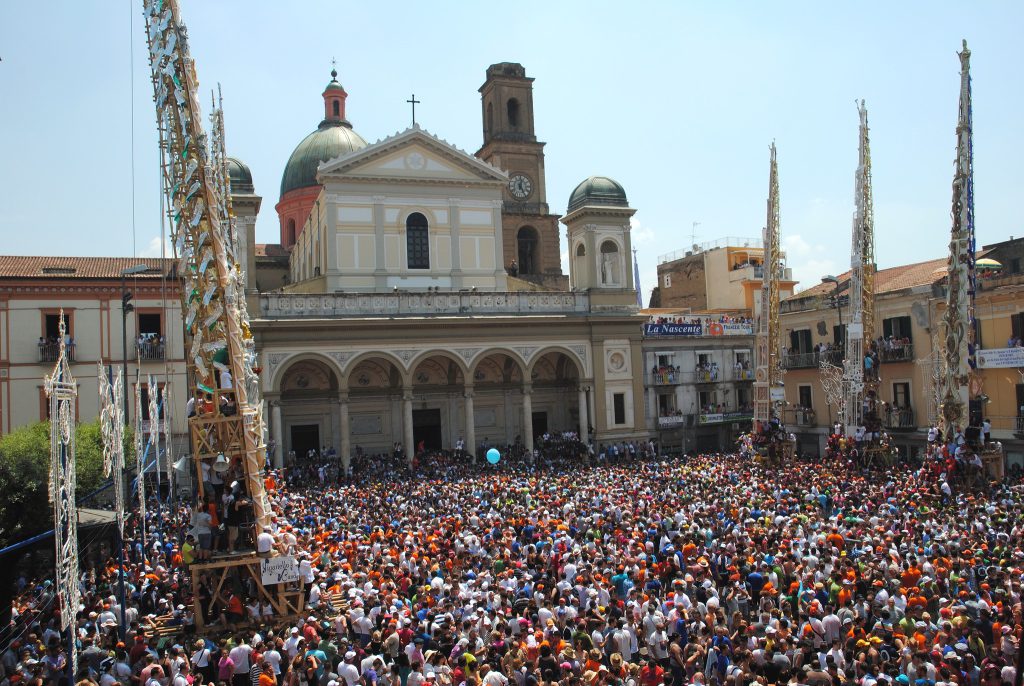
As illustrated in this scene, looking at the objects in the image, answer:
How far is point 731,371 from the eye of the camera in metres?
42.4

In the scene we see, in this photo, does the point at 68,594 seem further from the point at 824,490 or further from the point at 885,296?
the point at 885,296

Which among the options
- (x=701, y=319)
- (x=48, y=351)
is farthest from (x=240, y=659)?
(x=701, y=319)

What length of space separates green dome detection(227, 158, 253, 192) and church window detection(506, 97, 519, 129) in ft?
57.8

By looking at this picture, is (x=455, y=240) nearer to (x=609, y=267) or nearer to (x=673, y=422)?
(x=609, y=267)

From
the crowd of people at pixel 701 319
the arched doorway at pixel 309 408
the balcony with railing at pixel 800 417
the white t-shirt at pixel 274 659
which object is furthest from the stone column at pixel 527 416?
the white t-shirt at pixel 274 659

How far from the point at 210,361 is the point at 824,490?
597 inches

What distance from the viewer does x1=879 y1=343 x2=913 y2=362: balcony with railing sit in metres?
33.2

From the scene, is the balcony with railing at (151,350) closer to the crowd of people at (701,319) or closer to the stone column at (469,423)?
the stone column at (469,423)

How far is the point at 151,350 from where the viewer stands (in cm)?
3128

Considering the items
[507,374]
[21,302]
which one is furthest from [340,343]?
[21,302]

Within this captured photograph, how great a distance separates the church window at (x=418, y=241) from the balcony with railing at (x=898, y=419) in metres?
20.1

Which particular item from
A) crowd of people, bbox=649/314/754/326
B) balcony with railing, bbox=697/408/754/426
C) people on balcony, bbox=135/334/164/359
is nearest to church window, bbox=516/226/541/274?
crowd of people, bbox=649/314/754/326

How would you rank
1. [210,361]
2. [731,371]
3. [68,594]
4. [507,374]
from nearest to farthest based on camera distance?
[68,594]
[210,361]
[507,374]
[731,371]

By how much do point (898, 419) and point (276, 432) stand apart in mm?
24356
